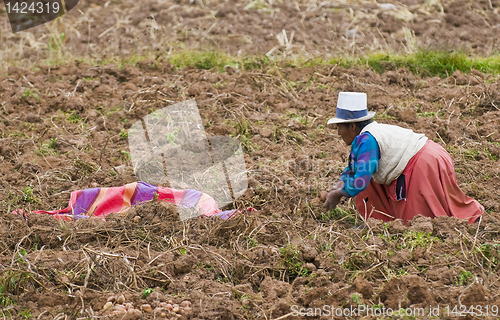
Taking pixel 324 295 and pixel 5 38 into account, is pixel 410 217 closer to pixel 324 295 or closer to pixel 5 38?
pixel 324 295

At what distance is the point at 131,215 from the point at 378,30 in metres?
5.61

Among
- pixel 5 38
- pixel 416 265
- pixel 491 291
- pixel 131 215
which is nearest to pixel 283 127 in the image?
pixel 131 215

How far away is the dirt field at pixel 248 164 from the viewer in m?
2.82

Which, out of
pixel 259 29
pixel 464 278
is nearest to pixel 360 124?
pixel 464 278

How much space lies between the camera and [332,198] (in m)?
3.62

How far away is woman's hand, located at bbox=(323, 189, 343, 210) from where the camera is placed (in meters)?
3.57

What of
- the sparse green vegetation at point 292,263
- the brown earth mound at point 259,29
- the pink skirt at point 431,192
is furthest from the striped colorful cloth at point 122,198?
the brown earth mound at point 259,29

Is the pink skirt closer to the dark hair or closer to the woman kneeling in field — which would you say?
the woman kneeling in field

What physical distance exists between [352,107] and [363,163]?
0.41 m

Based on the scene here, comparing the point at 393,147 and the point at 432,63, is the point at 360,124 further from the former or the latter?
the point at 432,63

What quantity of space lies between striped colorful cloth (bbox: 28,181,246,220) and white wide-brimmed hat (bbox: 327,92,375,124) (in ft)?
3.50

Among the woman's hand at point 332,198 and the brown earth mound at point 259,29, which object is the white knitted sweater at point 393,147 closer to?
the woman's hand at point 332,198

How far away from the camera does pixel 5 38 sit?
8.45 meters

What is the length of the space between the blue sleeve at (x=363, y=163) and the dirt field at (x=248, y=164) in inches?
12.4
